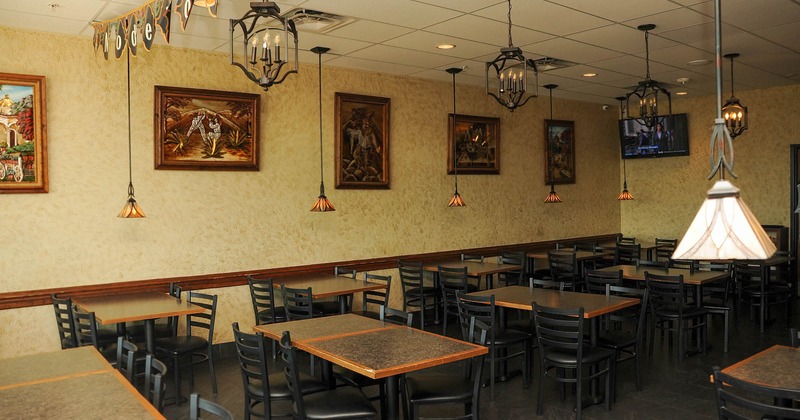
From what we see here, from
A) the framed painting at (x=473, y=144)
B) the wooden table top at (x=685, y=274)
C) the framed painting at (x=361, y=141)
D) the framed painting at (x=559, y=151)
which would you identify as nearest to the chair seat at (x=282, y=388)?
the framed painting at (x=361, y=141)

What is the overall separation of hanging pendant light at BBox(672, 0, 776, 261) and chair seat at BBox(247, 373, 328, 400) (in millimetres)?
2862

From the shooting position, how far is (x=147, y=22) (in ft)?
13.3

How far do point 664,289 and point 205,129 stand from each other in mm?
5047

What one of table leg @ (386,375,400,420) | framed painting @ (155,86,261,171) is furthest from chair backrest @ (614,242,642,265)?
table leg @ (386,375,400,420)

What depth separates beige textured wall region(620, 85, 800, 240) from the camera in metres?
9.65

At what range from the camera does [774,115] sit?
9.68 m

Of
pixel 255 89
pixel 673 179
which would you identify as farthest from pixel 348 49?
pixel 673 179

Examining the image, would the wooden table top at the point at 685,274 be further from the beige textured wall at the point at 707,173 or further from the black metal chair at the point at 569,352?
the beige textured wall at the point at 707,173

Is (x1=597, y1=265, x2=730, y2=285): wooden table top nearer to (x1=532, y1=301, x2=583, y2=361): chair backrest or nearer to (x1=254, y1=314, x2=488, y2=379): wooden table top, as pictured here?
(x1=532, y1=301, x2=583, y2=361): chair backrest

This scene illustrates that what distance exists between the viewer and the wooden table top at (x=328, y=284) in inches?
239

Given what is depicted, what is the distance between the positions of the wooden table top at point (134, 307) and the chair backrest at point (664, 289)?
428cm

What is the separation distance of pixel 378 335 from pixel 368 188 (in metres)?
3.89

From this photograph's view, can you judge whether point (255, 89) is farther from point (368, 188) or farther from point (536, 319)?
point (536, 319)

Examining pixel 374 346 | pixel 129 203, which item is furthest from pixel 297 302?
pixel 374 346
